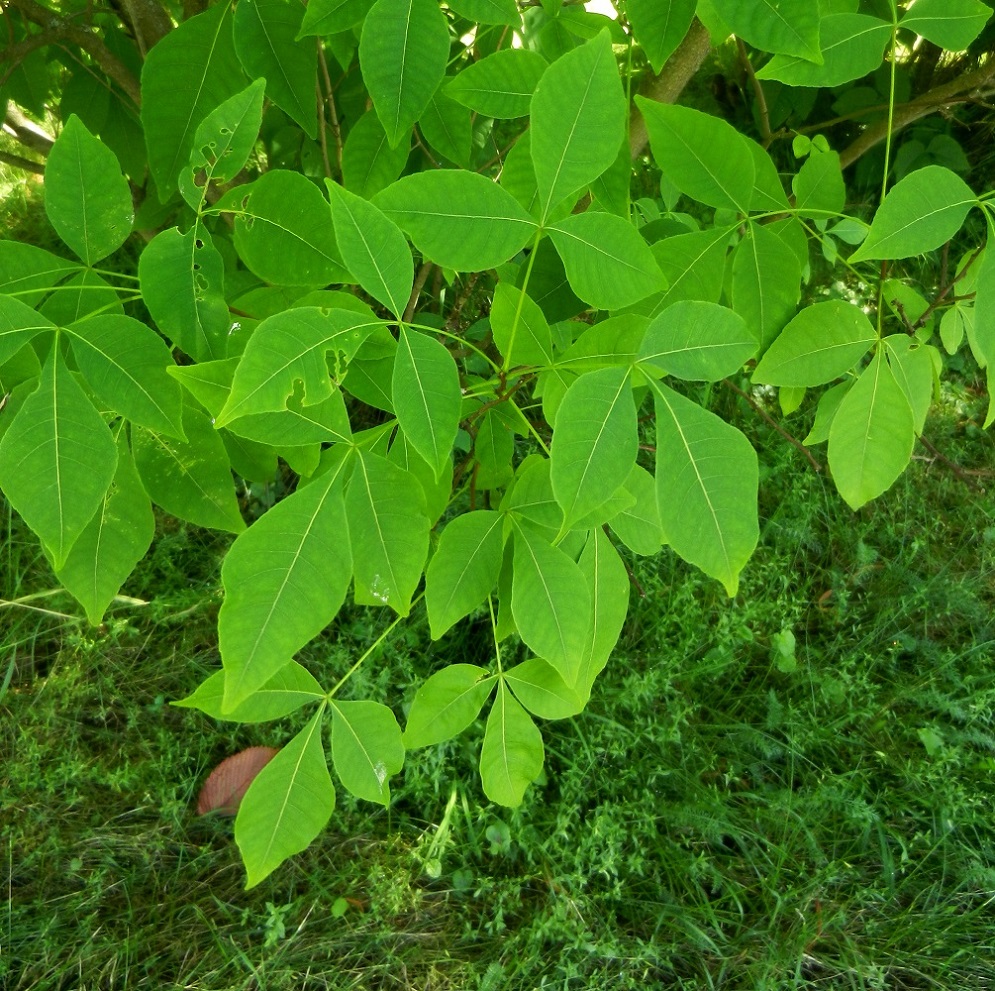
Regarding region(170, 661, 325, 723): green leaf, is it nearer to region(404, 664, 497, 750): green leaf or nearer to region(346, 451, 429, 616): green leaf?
region(404, 664, 497, 750): green leaf

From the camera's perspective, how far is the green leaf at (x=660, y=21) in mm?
833

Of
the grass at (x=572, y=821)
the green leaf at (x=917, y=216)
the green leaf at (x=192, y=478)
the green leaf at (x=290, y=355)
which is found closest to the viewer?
the green leaf at (x=290, y=355)

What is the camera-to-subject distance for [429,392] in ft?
2.51

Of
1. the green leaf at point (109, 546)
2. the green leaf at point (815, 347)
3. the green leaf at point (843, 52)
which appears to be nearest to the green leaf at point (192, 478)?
the green leaf at point (109, 546)

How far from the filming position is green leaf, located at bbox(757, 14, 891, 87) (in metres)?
0.87

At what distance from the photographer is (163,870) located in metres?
2.33

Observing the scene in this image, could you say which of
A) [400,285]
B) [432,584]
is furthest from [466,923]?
[400,285]

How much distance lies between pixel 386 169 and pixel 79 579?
0.55 meters

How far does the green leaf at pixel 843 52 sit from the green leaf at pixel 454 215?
12.5 inches

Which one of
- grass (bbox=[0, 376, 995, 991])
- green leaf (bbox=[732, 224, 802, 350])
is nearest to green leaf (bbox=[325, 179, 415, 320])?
green leaf (bbox=[732, 224, 802, 350])

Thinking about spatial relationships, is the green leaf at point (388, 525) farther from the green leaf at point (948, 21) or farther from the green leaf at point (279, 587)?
the green leaf at point (948, 21)

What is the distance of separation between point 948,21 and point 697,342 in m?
0.49

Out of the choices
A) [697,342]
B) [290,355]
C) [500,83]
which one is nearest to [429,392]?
[290,355]

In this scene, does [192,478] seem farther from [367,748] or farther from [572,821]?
[572,821]
